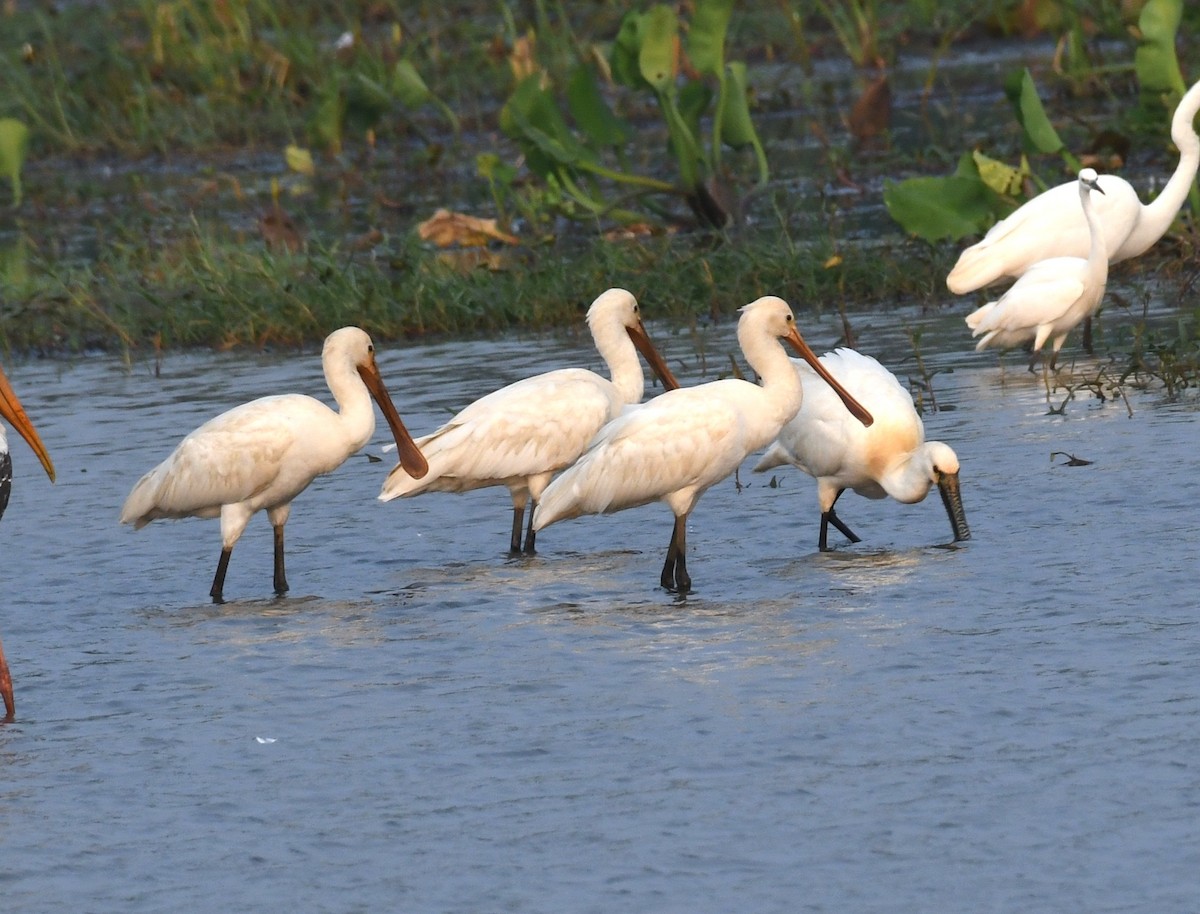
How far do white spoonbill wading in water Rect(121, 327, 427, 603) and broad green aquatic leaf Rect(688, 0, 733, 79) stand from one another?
5.91 meters

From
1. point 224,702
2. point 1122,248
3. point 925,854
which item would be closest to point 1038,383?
point 1122,248

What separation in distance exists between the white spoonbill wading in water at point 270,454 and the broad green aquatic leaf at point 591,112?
5948 millimetres

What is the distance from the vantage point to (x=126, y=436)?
1113 cm

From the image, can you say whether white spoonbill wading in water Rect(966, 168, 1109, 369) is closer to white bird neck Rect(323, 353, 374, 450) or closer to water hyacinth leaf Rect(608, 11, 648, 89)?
water hyacinth leaf Rect(608, 11, 648, 89)

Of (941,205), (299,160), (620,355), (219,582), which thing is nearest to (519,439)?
(620,355)

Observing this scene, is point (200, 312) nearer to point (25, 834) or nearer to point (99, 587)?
point (99, 587)

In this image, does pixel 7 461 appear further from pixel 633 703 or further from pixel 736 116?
pixel 736 116

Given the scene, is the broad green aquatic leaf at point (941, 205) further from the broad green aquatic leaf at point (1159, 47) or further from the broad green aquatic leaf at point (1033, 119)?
the broad green aquatic leaf at point (1159, 47)

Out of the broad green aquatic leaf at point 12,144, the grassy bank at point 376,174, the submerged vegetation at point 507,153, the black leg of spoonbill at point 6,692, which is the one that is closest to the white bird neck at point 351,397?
the black leg of spoonbill at point 6,692

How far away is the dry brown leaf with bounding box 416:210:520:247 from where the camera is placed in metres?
15.0

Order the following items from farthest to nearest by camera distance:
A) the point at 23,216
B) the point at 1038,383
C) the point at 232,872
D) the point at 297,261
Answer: the point at 23,216 → the point at 297,261 → the point at 1038,383 → the point at 232,872

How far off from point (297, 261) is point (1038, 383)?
18.5ft

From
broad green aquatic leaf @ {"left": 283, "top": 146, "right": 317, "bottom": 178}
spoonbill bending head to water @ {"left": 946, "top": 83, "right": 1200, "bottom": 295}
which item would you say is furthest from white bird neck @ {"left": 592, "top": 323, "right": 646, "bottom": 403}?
broad green aquatic leaf @ {"left": 283, "top": 146, "right": 317, "bottom": 178}

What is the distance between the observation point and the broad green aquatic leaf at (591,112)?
14.0 metres
